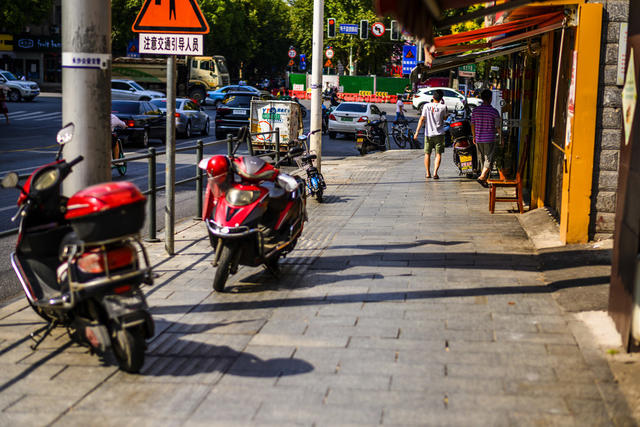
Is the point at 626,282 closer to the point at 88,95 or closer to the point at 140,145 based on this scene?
the point at 88,95

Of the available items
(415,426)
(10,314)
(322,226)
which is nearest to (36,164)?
(322,226)

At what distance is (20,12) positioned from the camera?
5716cm

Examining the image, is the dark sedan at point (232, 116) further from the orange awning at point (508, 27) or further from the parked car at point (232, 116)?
the orange awning at point (508, 27)

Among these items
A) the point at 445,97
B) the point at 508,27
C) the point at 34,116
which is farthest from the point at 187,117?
the point at 445,97

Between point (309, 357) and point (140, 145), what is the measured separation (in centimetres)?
A: 2059

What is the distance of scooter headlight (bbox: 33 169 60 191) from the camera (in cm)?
540

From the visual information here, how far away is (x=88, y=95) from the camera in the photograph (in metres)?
6.66

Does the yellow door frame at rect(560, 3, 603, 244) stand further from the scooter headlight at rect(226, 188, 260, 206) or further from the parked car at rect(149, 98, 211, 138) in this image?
the parked car at rect(149, 98, 211, 138)

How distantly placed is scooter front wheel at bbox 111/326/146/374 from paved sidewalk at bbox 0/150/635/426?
0.10 metres

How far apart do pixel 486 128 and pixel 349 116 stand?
53.1 feet

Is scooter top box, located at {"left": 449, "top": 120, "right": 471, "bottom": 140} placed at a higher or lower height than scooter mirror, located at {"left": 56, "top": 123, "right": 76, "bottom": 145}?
lower

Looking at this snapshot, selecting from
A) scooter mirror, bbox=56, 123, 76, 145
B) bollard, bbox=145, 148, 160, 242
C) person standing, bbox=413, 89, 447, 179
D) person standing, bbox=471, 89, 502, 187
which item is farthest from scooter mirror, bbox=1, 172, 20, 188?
person standing, bbox=413, 89, 447, 179

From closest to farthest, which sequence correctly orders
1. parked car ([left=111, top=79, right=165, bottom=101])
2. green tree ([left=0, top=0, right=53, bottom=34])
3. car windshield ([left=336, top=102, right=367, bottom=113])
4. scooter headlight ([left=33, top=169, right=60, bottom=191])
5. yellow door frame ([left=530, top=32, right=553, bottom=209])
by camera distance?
scooter headlight ([left=33, top=169, right=60, bottom=191]) < yellow door frame ([left=530, top=32, right=553, bottom=209]) < car windshield ([left=336, top=102, right=367, bottom=113]) < parked car ([left=111, top=79, right=165, bottom=101]) < green tree ([left=0, top=0, right=53, bottom=34])

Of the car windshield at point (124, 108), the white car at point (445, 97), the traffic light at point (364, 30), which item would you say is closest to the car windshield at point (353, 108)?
the car windshield at point (124, 108)
